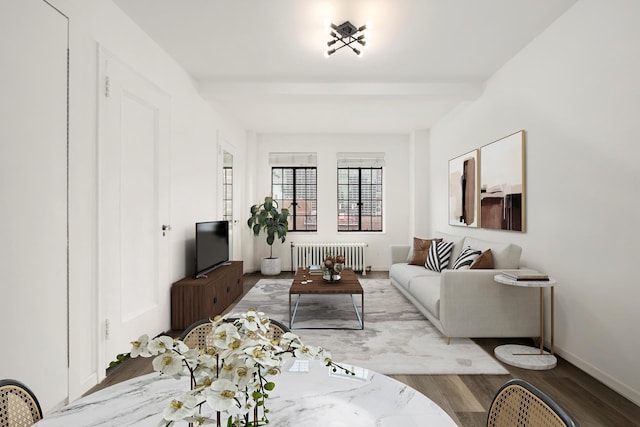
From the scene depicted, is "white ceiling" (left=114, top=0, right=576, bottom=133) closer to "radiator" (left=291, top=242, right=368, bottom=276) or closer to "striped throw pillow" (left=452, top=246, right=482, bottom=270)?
"striped throw pillow" (left=452, top=246, right=482, bottom=270)

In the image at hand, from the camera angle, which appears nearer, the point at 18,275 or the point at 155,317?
the point at 18,275

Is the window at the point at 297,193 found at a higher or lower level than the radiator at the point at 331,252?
higher

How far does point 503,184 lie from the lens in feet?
12.1

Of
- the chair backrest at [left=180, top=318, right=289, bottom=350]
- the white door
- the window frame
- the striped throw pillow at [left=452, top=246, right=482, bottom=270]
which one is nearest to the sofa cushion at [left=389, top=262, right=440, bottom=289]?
the striped throw pillow at [left=452, top=246, right=482, bottom=270]

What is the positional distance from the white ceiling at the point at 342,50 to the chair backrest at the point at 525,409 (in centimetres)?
267

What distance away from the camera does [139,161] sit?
9.64 ft

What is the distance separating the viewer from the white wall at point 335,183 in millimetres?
6828

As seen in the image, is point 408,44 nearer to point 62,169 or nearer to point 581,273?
point 581,273

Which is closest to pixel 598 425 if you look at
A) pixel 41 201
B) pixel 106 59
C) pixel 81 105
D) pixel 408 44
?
pixel 408 44

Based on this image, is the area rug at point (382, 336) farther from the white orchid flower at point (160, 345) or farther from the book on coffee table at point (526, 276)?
the white orchid flower at point (160, 345)

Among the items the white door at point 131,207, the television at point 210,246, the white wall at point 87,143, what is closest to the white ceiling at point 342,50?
the white wall at point 87,143

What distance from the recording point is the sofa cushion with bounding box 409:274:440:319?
3.22 m

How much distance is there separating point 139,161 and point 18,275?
1.40m

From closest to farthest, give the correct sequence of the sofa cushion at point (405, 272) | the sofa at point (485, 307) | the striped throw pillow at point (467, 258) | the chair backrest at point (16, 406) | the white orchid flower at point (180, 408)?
the white orchid flower at point (180, 408) < the chair backrest at point (16, 406) < the sofa at point (485, 307) < the striped throw pillow at point (467, 258) < the sofa cushion at point (405, 272)
